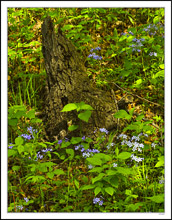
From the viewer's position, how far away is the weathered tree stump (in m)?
3.22

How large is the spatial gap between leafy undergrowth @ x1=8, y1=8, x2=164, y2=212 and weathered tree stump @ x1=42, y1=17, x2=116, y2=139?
0.47ft

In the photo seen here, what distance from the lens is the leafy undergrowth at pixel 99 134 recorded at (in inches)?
100.0

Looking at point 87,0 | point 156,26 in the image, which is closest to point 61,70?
point 87,0

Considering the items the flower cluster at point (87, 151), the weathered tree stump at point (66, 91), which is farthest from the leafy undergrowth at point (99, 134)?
the weathered tree stump at point (66, 91)

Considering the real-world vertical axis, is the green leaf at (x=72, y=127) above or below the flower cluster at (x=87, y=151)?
above

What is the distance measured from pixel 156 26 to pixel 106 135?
6.57 ft

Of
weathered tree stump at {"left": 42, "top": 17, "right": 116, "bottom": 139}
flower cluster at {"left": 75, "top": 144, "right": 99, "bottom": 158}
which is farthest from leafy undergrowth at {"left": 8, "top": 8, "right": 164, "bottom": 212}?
weathered tree stump at {"left": 42, "top": 17, "right": 116, "bottom": 139}

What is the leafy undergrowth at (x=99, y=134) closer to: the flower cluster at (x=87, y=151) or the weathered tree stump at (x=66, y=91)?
the flower cluster at (x=87, y=151)

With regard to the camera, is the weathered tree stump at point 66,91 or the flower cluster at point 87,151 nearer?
the flower cluster at point 87,151

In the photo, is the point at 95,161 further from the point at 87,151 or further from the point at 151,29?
the point at 151,29

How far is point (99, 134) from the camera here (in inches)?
120

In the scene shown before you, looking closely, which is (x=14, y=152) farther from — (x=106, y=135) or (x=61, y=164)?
(x=106, y=135)

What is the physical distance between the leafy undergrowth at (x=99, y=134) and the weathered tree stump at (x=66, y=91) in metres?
0.14

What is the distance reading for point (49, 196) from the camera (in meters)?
2.74
